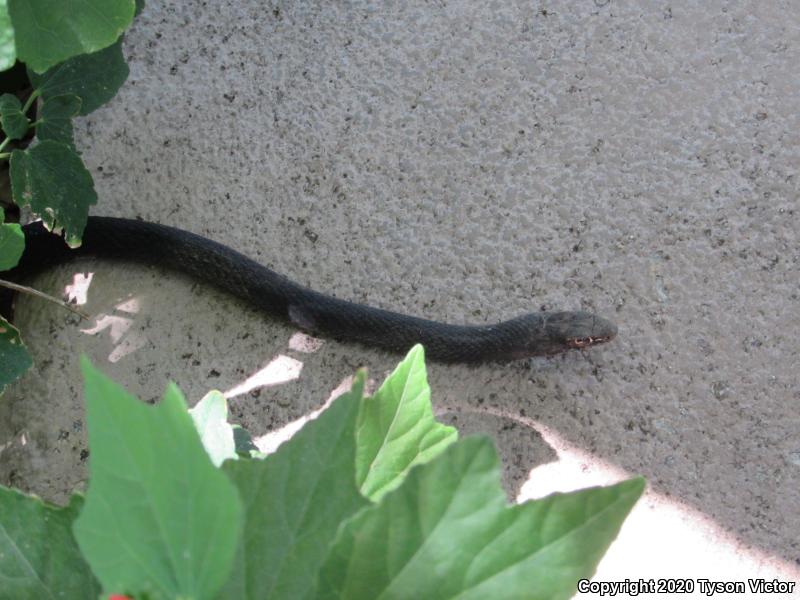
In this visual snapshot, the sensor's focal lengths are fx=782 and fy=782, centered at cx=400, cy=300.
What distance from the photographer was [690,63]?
6.71 ft

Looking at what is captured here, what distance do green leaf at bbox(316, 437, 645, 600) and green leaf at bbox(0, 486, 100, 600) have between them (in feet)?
0.61

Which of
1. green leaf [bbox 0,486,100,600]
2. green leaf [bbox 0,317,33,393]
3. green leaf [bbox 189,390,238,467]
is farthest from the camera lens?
green leaf [bbox 0,317,33,393]

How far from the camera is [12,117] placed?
4.19 feet

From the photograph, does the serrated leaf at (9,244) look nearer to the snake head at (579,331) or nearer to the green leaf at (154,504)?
the green leaf at (154,504)

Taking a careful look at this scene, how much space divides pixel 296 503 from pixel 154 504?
0.29 feet

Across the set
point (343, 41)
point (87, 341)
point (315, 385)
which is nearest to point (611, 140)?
point (343, 41)

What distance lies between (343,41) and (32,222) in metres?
0.92

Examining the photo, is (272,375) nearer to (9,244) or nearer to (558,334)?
(558,334)

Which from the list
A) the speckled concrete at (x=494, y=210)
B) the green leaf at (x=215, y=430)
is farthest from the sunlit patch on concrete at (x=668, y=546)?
the green leaf at (x=215, y=430)

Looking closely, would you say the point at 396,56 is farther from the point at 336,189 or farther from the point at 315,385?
the point at 315,385

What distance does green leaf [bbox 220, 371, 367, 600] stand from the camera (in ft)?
1.20

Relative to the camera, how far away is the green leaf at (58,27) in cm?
79

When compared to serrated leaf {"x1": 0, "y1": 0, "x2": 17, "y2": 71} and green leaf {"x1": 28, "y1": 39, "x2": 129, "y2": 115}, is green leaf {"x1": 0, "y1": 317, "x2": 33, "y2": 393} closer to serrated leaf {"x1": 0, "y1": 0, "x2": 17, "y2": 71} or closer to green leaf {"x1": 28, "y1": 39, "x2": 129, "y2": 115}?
green leaf {"x1": 28, "y1": 39, "x2": 129, "y2": 115}

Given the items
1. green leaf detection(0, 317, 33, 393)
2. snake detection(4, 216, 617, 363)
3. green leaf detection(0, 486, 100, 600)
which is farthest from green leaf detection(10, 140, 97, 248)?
green leaf detection(0, 486, 100, 600)
